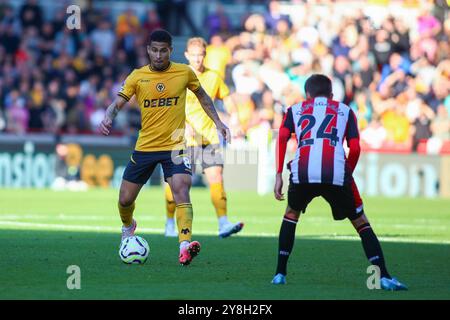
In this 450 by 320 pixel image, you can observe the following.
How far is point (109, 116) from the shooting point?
435 inches

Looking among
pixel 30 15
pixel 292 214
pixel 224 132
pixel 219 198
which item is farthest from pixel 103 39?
pixel 292 214

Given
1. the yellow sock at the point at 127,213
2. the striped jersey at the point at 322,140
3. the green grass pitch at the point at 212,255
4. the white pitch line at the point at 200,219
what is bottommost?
the green grass pitch at the point at 212,255

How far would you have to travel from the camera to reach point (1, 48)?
94.5ft

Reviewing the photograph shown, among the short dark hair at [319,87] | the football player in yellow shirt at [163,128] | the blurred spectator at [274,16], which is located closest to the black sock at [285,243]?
the short dark hair at [319,87]

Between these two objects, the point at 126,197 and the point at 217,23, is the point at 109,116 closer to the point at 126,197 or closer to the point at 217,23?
the point at 126,197

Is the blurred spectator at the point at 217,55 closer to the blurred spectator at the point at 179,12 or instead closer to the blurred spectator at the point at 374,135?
the blurred spectator at the point at 374,135

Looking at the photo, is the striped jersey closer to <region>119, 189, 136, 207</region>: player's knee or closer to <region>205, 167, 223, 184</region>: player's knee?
<region>119, 189, 136, 207</region>: player's knee

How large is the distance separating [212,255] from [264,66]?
16011mm

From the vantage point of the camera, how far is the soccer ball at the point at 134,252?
11305 millimetres

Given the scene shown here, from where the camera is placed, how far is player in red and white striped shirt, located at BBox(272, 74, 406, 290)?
967 centimetres

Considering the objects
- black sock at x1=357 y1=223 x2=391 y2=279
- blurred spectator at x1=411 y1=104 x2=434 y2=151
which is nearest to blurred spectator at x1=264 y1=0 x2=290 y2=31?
blurred spectator at x1=411 y1=104 x2=434 y2=151

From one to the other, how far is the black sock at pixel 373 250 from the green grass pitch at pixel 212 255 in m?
0.25
